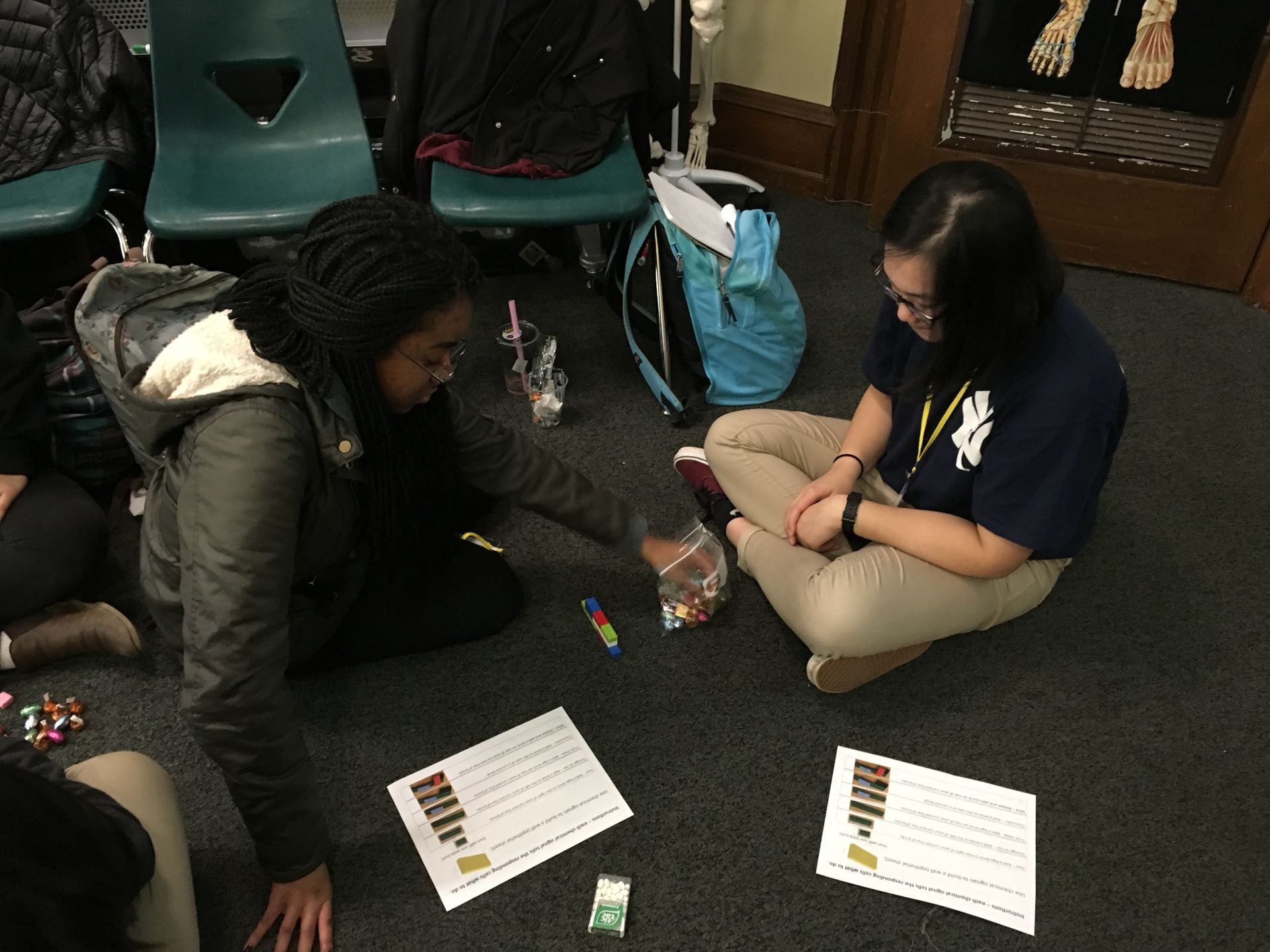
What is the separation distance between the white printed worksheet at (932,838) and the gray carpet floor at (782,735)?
2cm

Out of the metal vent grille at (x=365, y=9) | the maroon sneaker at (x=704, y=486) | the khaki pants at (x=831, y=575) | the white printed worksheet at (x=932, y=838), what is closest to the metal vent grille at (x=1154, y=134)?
the khaki pants at (x=831, y=575)

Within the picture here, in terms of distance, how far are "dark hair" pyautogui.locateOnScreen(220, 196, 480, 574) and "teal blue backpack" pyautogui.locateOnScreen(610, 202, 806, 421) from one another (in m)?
0.96

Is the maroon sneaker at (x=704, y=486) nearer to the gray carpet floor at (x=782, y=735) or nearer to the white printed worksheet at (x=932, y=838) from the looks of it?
the gray carpet floor at (x=782, y=735)

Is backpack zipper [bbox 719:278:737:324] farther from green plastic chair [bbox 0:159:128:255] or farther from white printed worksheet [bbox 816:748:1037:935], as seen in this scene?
green plastic chair [bbox 0:159:128:255]

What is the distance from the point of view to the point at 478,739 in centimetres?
140

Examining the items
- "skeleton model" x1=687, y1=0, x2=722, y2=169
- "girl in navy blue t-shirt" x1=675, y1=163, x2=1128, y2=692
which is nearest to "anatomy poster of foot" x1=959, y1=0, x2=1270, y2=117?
"skeleton model" x1=687, y1=0, x2=722, y2=169

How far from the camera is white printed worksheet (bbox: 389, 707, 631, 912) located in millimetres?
1242

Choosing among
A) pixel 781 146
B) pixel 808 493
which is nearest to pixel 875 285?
pixel 781 146

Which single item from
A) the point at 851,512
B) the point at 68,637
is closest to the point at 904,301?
the point at 851,512

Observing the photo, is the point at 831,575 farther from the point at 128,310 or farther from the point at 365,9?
the point at 365,9

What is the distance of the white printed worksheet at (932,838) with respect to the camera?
1216 millimetres

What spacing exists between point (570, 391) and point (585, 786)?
1.07m

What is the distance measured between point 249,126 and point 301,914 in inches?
71.3

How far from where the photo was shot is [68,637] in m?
1.48
